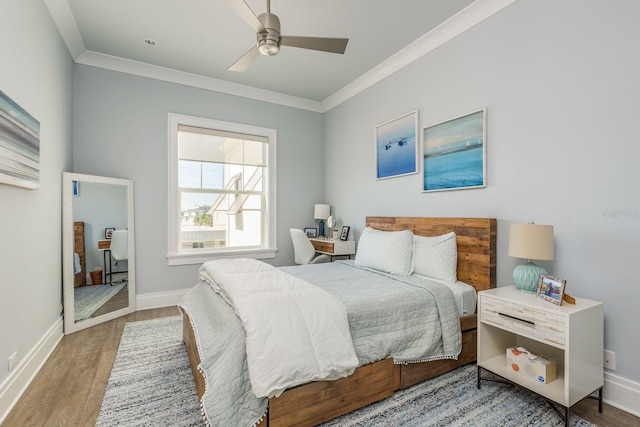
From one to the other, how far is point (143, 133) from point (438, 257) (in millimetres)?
3573

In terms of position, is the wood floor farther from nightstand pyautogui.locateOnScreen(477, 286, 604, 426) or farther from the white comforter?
the white comforter

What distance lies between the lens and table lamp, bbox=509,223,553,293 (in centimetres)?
192

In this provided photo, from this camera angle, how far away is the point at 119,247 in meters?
3.40

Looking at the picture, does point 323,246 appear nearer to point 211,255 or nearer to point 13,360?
point 211,255

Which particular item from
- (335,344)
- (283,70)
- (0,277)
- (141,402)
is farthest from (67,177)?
(335,344)

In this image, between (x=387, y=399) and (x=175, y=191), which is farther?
(x=175, y=191)

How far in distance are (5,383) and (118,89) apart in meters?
3.04

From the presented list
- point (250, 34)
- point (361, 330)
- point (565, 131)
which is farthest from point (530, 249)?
point (250, 34)

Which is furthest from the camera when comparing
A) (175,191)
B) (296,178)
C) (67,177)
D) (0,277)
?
(296,178)

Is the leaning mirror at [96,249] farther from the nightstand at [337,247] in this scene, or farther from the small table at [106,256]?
the nightstand at [337,247]

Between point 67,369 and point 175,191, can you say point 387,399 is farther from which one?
point 175,191

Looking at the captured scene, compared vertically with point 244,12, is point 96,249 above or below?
below

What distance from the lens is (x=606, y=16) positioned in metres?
1.89

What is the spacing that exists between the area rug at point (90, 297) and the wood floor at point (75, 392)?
283 mm
